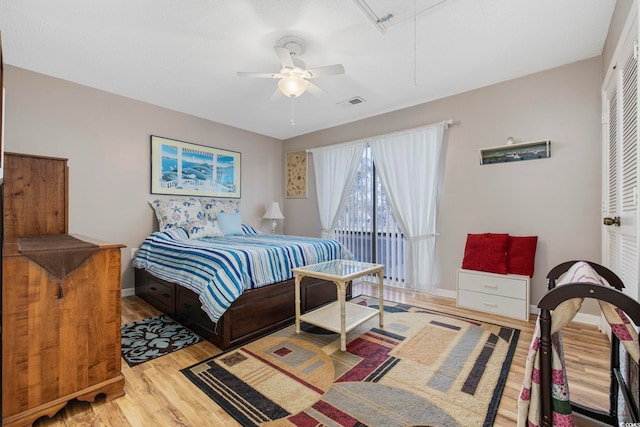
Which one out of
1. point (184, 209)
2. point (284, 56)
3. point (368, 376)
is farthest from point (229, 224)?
point (368, 376)

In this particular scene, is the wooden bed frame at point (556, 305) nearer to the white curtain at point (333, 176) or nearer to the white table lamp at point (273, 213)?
the white curtain at point (333, 176)

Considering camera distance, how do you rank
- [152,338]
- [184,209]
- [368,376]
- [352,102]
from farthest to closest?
[184,209] < [352,102] < [152,338] < [368,376]

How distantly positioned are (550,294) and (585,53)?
2.94 meters

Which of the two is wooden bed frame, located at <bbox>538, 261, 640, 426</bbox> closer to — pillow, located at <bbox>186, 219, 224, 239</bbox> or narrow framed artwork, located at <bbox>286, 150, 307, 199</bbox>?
pillow, located at <bbox>186, 219, 224, 239</bbox>

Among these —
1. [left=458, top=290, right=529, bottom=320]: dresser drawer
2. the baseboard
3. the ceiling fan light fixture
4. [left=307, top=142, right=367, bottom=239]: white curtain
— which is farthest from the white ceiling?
the baseboard

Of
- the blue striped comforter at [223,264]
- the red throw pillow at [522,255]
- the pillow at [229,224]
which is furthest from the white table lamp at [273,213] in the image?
the red throw pillow at [522,255]

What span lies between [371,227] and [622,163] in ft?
8.93

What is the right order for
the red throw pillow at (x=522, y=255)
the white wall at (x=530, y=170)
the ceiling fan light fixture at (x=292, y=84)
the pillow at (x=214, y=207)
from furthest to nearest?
the pillow at (x=214, y=207) → the red throw pillow at (x=522, y=255) → the white wall at (x=530, y=170) → the ceiling fan light fixture at (x=292, y=84)

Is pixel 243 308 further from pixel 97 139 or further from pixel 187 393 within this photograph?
pixel 97 139

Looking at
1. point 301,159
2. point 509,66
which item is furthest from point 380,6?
point 301,159

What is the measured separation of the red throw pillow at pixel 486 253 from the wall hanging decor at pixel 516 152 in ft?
2.76

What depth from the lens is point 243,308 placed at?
2.31 metres

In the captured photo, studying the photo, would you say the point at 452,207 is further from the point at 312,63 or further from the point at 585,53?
the point at 312,63

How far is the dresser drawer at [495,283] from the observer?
8.98 ft
